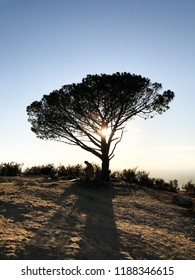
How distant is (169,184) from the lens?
837 inches

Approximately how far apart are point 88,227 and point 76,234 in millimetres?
768

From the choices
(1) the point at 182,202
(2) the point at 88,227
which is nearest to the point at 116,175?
(1) the point at 182,202

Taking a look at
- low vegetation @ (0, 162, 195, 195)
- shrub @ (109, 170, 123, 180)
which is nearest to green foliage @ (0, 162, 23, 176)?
low vegetation @ (0, 162, 195, 195)

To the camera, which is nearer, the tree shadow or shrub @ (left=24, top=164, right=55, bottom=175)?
the tree shadow

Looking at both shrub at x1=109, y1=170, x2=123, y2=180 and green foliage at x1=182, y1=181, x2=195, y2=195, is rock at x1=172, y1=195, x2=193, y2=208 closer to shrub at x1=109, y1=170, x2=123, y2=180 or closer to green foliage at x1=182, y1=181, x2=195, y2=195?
green foliage at x1=182, y1=181, x2=195, y2=195

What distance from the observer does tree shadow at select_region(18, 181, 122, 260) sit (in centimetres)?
567

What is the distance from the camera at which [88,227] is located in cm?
765

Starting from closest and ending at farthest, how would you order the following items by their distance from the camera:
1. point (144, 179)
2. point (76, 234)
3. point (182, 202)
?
point (76, 234), point (182, 202), point (144, 179)

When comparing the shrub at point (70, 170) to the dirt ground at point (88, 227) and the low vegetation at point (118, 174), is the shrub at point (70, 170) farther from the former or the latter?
the dirt ground at point (88, 227)

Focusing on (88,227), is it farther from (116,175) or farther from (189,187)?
(189,187)

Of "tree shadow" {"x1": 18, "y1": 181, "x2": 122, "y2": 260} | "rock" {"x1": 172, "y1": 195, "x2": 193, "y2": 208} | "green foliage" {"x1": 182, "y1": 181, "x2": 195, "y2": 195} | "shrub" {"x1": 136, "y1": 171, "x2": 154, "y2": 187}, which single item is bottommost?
"tree shadow" {"x1": 18, "y1": 181, "x2": 122, "y2": 260}

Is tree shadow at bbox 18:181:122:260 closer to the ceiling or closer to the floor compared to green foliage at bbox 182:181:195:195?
closer to the floor

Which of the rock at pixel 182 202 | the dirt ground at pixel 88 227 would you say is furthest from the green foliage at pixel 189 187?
the dirt ground at pixel 88 227

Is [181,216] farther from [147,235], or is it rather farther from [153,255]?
[153,255]
